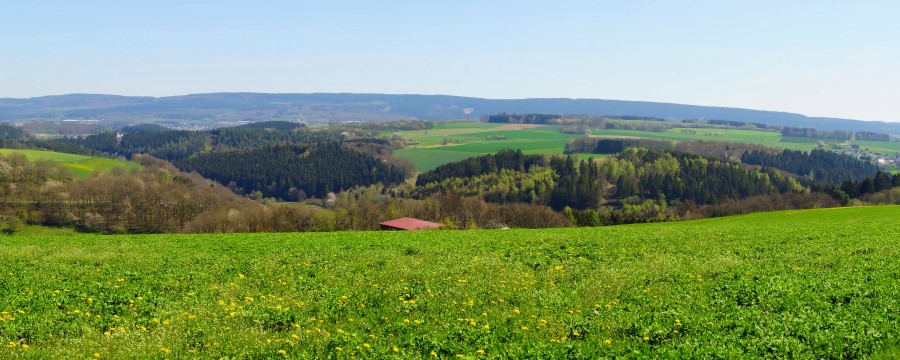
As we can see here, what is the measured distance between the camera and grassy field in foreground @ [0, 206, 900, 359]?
14.7 meters

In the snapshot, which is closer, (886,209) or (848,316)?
(848,316)

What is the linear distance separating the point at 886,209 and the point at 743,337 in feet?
227

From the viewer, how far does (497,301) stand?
20.2 meters

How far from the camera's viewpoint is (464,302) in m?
19.9

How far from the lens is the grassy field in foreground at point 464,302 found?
48.3ft

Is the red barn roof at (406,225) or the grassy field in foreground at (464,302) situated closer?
the grassy field in foreground at (464,302)

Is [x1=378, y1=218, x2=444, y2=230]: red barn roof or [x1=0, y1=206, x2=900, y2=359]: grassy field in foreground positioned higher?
[x1=0, y1=206, x2=900, y2=359]: grassy field in foreground

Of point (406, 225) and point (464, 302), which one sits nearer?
point (464, 302)

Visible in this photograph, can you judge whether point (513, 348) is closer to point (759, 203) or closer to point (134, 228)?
point (134, 228)

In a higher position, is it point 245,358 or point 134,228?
point 245,358

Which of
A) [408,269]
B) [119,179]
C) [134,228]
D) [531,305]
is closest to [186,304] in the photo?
[408,269]

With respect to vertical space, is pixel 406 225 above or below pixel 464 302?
below

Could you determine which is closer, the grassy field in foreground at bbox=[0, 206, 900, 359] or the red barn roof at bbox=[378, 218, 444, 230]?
the grassy field in foreground at bbox=[0, 206, 900, 359]

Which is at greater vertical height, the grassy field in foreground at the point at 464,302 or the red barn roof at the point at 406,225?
the grassy field in foreground at the point at 464,302
